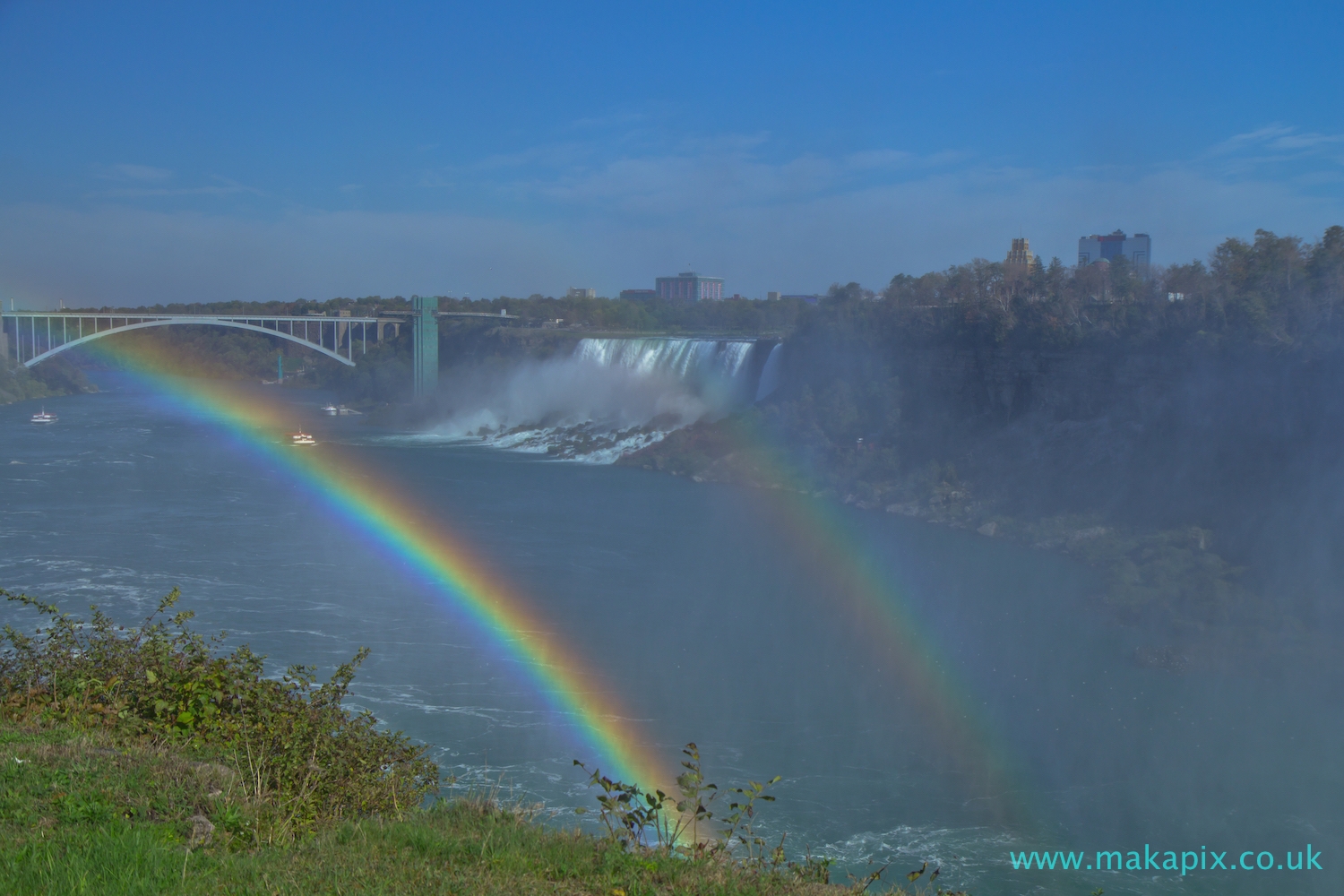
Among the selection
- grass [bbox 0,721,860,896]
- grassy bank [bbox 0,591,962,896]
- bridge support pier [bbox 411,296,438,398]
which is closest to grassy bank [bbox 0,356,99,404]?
bridge support pier [bbox 411,296,438,398]

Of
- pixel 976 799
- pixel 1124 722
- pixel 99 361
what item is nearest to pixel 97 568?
pixel 976 799

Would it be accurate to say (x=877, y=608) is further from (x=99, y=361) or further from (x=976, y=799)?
(x=99, y=361)

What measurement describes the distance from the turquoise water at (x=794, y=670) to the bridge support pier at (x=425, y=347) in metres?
15.0

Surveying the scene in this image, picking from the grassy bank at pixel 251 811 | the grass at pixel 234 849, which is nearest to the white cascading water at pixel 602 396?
the grassy bank at pixel 251 811

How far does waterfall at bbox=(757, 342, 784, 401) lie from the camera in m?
23.7

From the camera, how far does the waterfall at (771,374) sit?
2370cm

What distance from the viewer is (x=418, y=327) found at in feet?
105

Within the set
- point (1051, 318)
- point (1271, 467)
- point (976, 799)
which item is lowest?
point (976, 799)

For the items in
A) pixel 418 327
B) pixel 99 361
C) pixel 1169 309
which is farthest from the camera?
pixel 99 361

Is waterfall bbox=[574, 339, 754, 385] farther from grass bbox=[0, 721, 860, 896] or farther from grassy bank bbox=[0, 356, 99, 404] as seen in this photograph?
grass bbox=[0, 721, 860, 896]

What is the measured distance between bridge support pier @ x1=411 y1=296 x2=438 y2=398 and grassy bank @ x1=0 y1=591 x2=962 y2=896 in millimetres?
27829

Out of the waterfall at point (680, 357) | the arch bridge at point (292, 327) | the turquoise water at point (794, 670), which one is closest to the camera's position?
the turquoise water at point (794, 670)

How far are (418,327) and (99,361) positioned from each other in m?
28.8

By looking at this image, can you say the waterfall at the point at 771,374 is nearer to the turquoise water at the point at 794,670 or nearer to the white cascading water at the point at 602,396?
the white cascading water at the point at 602,396
